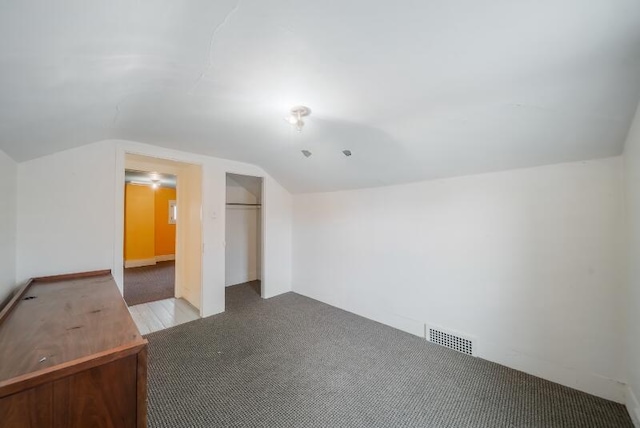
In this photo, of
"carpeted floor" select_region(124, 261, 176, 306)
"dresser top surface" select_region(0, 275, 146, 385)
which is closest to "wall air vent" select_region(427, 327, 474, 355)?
"dresser top surface" select_region(0, 275, 146, 385)

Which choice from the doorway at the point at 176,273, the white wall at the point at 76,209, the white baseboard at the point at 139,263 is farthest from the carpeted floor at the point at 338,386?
the white baseboard at the point at 139,263

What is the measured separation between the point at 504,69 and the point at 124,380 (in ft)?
7.21

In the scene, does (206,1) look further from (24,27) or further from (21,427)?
(21,427)

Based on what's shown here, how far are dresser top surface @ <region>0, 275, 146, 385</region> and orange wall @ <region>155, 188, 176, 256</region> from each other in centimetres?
539

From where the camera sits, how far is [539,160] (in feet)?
6.34

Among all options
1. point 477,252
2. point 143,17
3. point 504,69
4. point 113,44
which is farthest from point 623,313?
point 113,44

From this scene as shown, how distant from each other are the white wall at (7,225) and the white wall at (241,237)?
2.64 m

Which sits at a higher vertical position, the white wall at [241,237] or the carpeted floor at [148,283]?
the white wall at [241,237]

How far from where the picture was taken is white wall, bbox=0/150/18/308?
1.65 metres

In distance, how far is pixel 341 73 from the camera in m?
1.31

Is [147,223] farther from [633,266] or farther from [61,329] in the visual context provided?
[633,266]

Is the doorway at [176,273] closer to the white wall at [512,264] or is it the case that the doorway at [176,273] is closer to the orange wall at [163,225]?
the orange wall at [163,225]

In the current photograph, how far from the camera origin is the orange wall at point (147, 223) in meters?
6.16

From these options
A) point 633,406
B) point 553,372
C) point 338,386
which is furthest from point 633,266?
point 338,386
